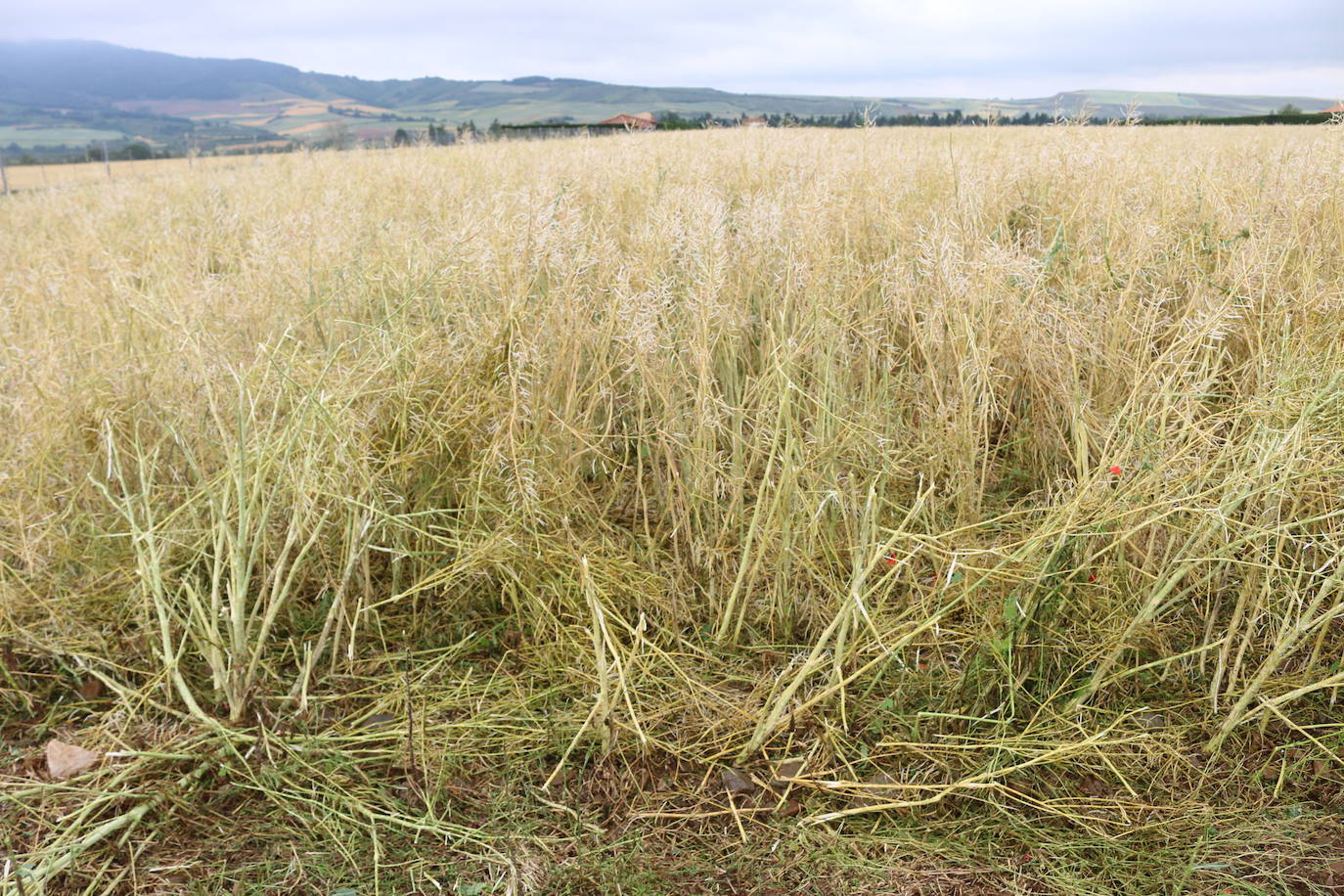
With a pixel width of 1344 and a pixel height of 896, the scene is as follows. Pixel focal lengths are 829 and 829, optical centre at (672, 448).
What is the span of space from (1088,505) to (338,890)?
1654 mm

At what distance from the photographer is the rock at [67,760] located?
171 cm

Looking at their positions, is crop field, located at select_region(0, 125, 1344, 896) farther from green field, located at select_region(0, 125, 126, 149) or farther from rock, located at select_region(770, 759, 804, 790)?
green field, located at select_region(0, 125, 126, 149)

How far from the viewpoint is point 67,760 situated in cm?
172

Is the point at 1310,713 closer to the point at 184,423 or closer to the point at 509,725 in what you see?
the point at 509,725

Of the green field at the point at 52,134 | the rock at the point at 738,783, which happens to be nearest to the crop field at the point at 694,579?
the rock at the point at 738,783

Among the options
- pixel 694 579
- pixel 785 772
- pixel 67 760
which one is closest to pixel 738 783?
pixel 785 772

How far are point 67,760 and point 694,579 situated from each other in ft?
4.69

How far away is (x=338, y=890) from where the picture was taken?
1450mm

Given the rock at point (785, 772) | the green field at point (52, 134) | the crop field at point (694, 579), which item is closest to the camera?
the crop field at point (694, 579)

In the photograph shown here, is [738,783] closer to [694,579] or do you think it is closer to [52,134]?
[694,579]

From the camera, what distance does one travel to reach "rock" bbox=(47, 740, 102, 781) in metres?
1.71

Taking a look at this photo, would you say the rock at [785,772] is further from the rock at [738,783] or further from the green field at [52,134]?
the green field at [52,134]

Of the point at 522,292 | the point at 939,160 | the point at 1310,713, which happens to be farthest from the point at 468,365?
the point at 939,160

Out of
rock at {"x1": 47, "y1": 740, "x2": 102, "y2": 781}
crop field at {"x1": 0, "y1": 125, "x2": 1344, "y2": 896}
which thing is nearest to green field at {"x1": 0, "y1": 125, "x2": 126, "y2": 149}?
crop field at {"x1": 0, "y1": 125, "x2": 1344, "y2": 896}
